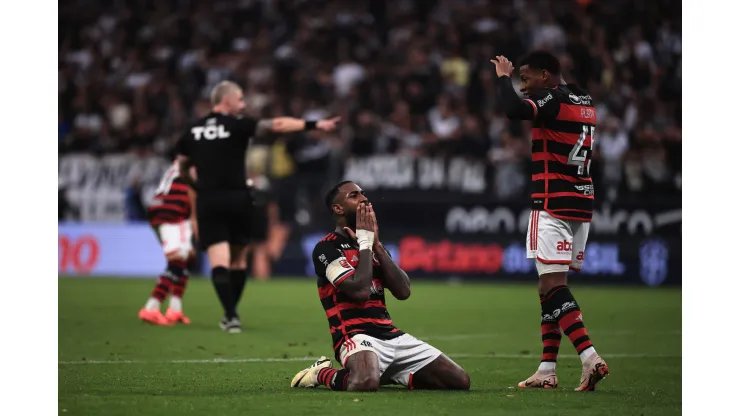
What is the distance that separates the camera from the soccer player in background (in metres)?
6.68

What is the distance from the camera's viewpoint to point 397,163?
1902 centimetres

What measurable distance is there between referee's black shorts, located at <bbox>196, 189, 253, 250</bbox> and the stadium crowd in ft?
26.8

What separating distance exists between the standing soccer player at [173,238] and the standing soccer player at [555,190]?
17.5ft

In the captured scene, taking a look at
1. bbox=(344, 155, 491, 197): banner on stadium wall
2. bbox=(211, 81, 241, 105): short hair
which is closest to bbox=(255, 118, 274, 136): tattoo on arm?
bbox=(211, 81, 241, 105): short hair

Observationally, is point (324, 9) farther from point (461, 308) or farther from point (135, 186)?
point (461, 308)

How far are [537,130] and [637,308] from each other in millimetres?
7580

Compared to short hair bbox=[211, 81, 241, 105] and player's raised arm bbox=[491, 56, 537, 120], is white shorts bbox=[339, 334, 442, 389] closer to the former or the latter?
player's raised arm bbox=[491, 56, 537, 120]

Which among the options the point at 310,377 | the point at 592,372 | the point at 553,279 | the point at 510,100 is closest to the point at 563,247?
the point at 553,279

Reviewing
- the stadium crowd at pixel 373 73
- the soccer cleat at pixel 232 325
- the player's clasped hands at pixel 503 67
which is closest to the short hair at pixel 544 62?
the player's clasped hands at pixel 503 67

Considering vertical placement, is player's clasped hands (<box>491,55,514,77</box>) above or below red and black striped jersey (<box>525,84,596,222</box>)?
above

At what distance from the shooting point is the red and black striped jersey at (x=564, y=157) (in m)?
7.05

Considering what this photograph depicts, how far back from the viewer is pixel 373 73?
73.5 feet
